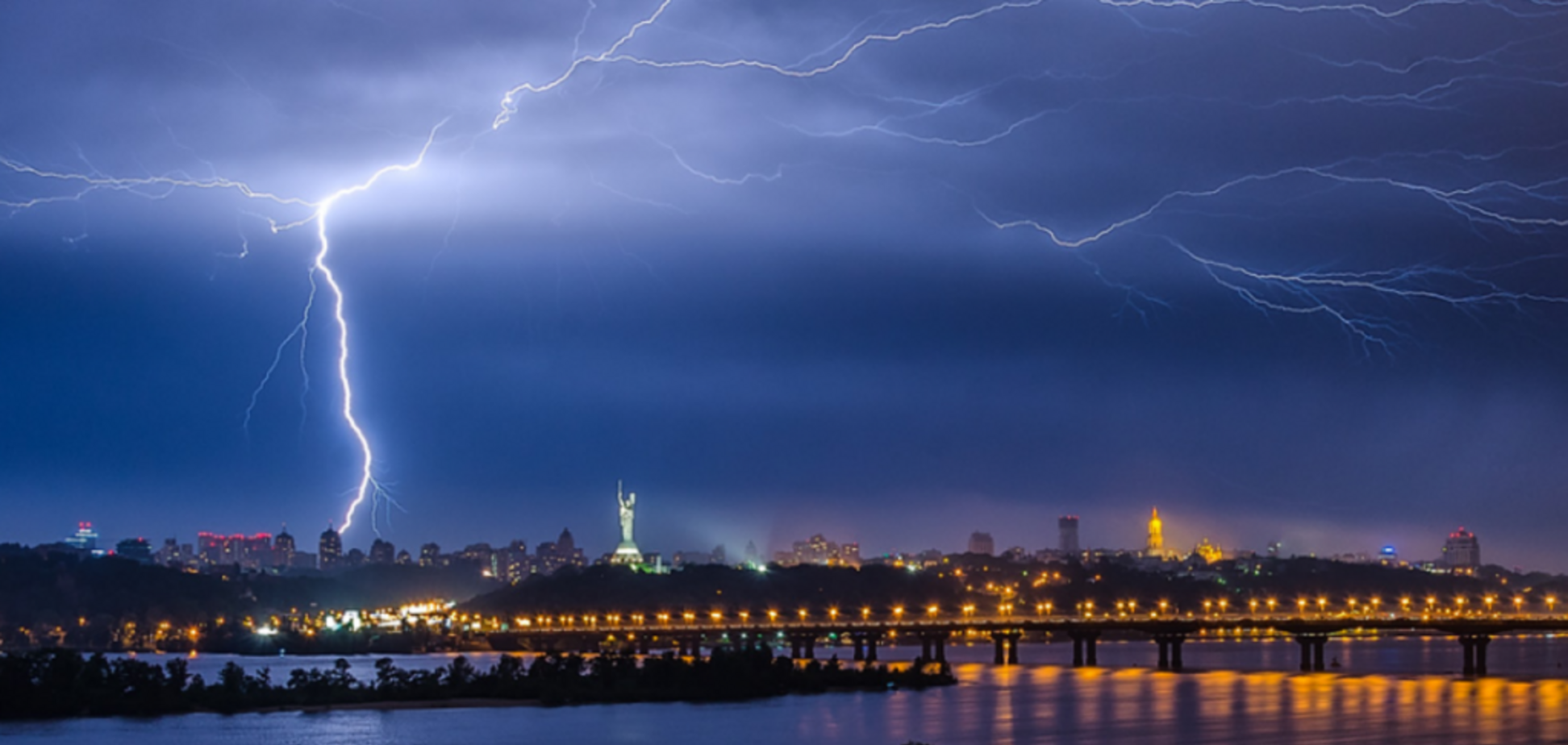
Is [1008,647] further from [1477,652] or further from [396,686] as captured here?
[396,686]

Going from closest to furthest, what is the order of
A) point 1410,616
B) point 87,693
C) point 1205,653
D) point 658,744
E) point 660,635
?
1. point 658,744
2. point 87,693
3. point 1410,616
4. point 660,635
5. point 1205,653

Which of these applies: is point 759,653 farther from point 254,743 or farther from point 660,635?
point 660,635

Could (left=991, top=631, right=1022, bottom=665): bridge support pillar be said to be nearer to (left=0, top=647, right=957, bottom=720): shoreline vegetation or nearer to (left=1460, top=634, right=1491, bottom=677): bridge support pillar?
(left=1460, top=634, right=1491, bottom=677): bridge support pillar

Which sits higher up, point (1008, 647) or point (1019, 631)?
point (1019, 631)

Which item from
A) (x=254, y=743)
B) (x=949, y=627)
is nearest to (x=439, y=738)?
(x=254, y=743)

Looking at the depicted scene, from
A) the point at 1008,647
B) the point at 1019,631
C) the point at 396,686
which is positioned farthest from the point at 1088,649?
Answer: the point at 396,686

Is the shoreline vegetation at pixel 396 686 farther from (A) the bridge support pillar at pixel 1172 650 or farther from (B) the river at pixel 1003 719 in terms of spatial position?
(A) the bridge support pillar at pixel 1172 650
